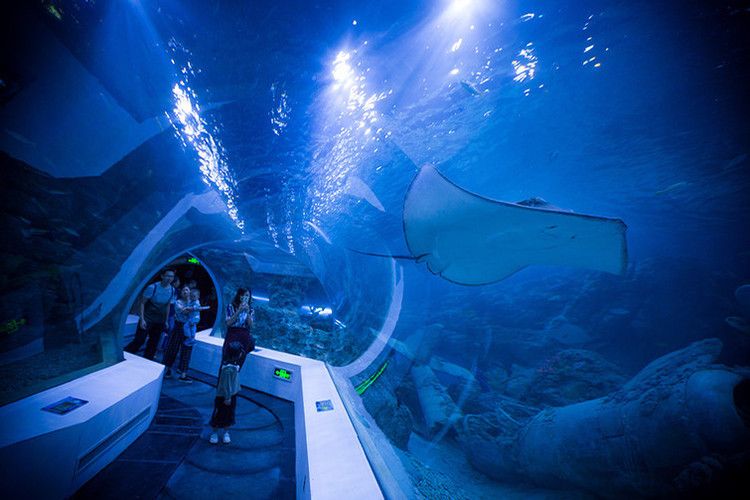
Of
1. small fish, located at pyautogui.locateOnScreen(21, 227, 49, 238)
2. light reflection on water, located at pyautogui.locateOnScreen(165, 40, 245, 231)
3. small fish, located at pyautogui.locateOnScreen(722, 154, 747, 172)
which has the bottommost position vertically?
small fish, located at pyautogui.locateOnScreen(21, 227, 49, 238)

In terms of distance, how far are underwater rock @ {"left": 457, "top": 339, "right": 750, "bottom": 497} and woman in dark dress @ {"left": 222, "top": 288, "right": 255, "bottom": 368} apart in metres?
5.00

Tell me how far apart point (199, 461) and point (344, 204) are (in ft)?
22.0

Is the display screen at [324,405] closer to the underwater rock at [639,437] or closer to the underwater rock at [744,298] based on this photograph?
the underwater rock at [639,437]

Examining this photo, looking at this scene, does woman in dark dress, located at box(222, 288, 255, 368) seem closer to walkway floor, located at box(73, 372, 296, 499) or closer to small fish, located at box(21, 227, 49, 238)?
walkway floor, located at box(73, 372, 296, 499)

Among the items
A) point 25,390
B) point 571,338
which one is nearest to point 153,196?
point 25,390

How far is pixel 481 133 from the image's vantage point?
27.6 ft

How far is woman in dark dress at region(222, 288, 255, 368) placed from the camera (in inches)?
128

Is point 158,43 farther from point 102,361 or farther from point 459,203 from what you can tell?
point 102,361

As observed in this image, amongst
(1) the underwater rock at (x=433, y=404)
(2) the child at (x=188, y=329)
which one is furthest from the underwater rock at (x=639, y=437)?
(2) the child at (x=188, y=329)

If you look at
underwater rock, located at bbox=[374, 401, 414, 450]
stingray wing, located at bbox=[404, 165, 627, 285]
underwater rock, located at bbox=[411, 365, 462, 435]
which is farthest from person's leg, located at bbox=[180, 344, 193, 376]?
underwater rock, located at bbox=[411, 365, 462, 435]

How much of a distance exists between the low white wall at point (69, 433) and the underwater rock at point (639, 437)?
5.74m

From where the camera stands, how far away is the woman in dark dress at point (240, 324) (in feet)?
10.7

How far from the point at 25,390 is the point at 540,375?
10.7 metres

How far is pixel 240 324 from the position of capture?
132 inches
